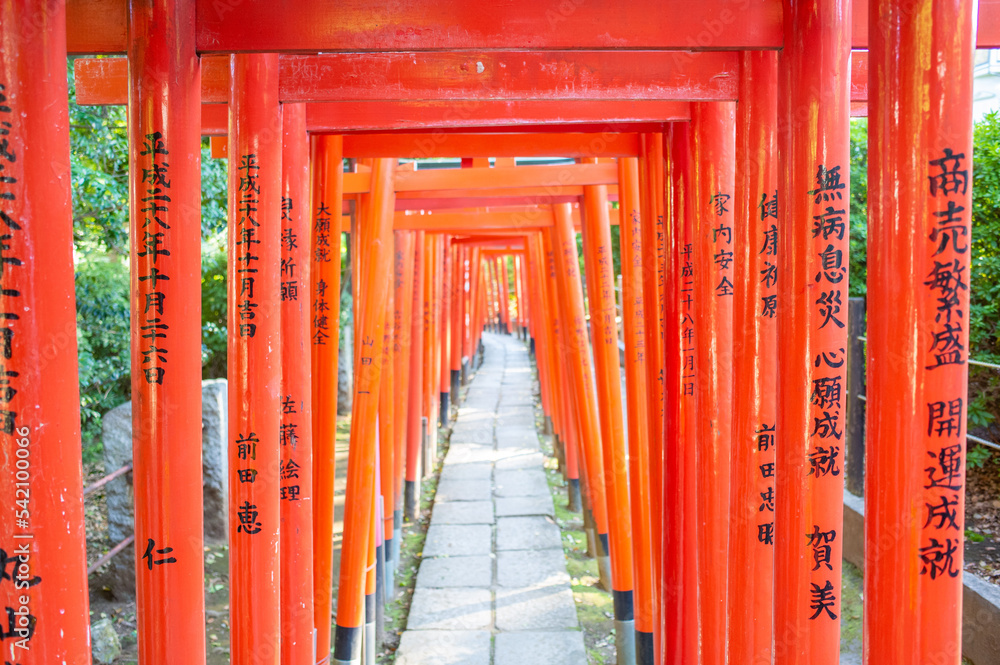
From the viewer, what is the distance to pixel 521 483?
9867mm

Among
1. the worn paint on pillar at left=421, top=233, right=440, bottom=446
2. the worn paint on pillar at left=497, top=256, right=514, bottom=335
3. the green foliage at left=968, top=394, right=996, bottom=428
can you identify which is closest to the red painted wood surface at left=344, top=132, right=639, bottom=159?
the green foliage at left=968, top=394, right=996, bottom=428

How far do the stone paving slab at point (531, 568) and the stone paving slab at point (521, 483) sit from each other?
1928mm

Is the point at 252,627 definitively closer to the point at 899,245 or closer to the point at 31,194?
the point at 31,194

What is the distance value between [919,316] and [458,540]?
22.0 feet

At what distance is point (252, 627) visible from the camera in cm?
275

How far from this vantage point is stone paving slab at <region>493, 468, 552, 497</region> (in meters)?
9.45

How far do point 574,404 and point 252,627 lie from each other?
13.3 ft

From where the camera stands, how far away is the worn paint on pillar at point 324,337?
4.13 metres

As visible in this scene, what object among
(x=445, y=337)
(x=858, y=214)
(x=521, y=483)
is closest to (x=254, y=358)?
(x=858, y=214)

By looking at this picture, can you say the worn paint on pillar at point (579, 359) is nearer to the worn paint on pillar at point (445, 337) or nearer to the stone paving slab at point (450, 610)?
the stone paving slab at point (450, 610)

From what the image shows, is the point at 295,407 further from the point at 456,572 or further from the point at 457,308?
the point at 457,308

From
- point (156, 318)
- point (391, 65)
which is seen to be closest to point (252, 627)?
point (156, 318)

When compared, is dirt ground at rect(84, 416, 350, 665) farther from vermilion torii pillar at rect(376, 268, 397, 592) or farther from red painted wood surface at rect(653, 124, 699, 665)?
red painted wood surface at rect(653, 124, 699, 665)

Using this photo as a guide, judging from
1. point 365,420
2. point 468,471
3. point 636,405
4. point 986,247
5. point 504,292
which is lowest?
point 468,471
